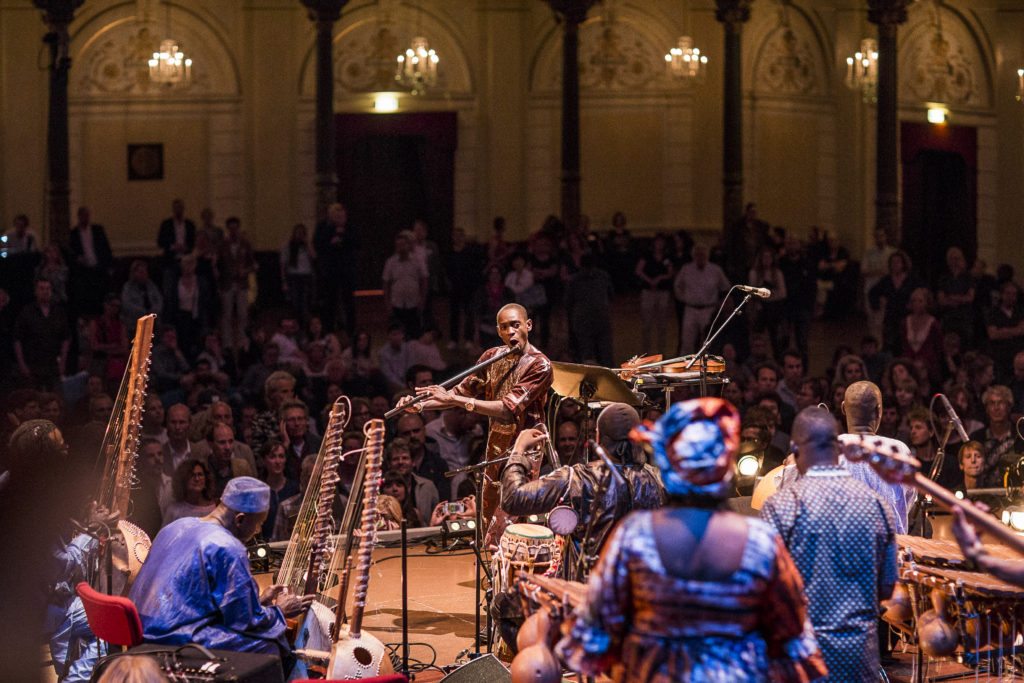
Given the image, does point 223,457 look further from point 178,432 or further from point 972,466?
point 972,466

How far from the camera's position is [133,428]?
650 cm

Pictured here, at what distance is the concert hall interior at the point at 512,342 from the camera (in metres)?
5.18

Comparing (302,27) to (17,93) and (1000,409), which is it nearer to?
(17,93)

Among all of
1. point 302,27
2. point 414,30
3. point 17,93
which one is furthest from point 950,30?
point 17,93

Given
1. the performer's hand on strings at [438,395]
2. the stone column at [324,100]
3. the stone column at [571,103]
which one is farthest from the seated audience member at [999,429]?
the stone column at [324,100]

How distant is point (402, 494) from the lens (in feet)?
31.5

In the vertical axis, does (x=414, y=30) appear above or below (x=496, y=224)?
above

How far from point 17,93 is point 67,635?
13.1 meters

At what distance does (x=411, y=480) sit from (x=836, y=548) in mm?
4986

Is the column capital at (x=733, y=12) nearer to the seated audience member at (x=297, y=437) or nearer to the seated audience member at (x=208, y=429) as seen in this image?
the seated audience member at (x=297, y=437)

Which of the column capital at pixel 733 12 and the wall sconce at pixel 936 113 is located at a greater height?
the column capital at pixel 733 12

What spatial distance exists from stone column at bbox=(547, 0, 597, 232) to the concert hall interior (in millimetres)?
54

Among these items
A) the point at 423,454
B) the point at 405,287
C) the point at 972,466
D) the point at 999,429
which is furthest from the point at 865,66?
the point at 423,454

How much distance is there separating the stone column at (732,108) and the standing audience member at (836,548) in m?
13.8
